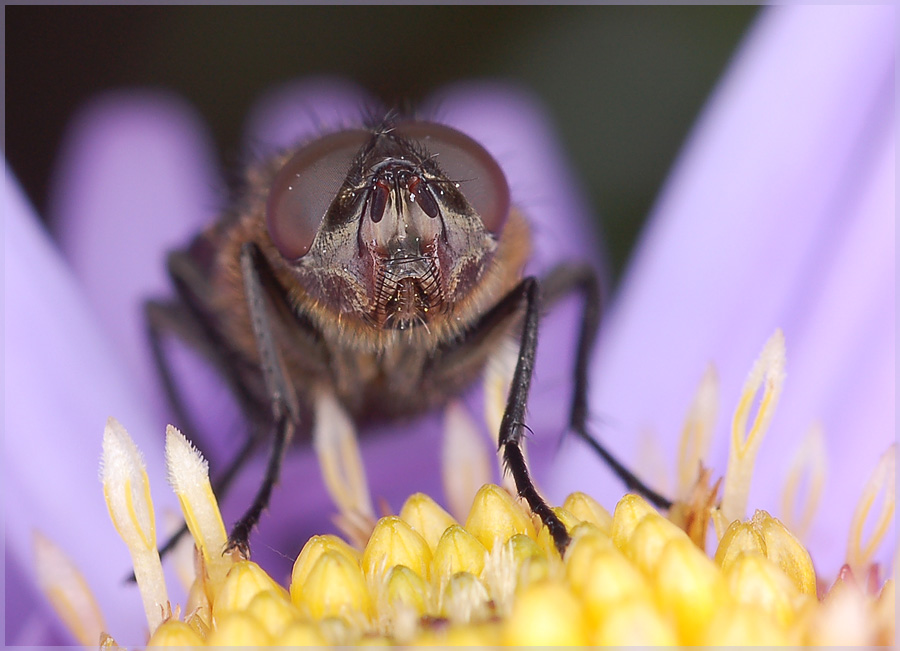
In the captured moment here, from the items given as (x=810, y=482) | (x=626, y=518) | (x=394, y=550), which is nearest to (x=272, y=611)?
(x=394, y=550)

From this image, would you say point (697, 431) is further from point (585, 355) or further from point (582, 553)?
point (582, 553)

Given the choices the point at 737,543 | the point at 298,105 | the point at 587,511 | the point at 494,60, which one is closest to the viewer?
the point at 737,543

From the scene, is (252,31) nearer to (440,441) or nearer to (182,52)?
(182,52)

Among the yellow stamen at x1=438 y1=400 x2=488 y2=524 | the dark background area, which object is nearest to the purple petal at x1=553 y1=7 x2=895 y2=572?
the yellow stamen at x1=438 y1=400 x2=488 y2=524

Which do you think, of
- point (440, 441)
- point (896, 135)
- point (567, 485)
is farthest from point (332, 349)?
point (896, 135)

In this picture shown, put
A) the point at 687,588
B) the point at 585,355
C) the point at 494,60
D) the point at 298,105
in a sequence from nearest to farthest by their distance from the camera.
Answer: the point at 687,588
the point at 585,355
the point at 298,105
the point at 494,60

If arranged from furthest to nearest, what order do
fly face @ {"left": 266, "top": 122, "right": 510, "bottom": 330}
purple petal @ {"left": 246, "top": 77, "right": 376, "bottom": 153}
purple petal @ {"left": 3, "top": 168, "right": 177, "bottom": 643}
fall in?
1. purple petal @ {"left": 246, "top": 77, "right": 376, "bottom": 153}
2. purple petal @ {"left": 3, "top": 168, "right": 177, "bottom": 643}
3. fly face @ {"left": 266, "top": 122, "right": 510, "bottom": 330}

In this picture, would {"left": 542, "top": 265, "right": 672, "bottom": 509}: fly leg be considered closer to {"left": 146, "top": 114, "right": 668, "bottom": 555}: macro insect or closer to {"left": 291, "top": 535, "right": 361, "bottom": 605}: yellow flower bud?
{"left": 146, "top": 114, "right": 668, "bottom": 555}: macro insect
